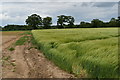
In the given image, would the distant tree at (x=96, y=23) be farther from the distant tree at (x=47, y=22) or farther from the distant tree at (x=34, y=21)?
the distant tree at (x=34, y=21)

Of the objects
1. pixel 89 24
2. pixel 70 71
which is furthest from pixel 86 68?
pixel 89 24

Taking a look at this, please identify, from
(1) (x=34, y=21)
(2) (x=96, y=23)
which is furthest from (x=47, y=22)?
(2) (x=96, y=23)

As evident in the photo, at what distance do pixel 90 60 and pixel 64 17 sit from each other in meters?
78.2

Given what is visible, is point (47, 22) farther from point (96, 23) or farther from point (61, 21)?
point (96, 23)

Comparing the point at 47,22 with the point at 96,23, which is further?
the point at 47,22

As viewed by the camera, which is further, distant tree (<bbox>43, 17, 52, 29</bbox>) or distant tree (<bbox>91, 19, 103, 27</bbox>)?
distant tree (<bbox>43, 17, 52, 29</bbox>)

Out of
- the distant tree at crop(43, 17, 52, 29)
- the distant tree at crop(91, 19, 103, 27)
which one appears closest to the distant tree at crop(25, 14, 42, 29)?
the distant tree at crop(43, 17, 52, 29)

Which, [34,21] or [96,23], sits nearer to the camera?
[96,23]

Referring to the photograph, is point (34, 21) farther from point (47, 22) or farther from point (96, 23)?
point (96, 23)

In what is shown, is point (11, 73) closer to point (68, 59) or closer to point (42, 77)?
point (42, 77)

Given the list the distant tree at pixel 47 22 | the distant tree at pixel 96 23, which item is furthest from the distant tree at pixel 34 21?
the distant tree at pixel 96 23

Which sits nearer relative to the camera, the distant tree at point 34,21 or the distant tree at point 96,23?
the distant tree at point 96,23

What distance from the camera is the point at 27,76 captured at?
7.12m

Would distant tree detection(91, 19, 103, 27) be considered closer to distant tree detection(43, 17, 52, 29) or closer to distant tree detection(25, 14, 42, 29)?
distant tree detection(43, 17, 52, 29)
